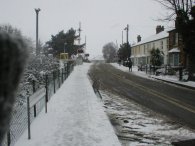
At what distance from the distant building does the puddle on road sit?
36.1 m

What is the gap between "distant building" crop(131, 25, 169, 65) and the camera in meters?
54.5

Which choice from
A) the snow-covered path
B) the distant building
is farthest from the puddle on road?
the distant building

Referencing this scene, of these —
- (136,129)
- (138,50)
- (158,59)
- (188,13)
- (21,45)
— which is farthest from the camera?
(138,50)

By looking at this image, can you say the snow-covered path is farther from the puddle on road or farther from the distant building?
the distant building

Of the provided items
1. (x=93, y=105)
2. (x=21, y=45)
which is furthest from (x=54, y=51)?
(x=21, y=45)

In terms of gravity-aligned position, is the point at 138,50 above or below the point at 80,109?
above

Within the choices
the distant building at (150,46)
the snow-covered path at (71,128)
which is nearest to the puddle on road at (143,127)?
the snow-covered path at (71,128)

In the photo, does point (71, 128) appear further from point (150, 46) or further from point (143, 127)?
point (150, 46)

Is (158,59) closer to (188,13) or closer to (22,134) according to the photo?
(188,13)

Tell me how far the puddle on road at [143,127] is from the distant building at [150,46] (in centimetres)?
3610

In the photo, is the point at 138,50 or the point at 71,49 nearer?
the point at 138,50

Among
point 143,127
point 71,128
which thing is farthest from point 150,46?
point 71,128

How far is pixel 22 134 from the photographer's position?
331 inches

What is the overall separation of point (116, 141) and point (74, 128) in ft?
5.50
